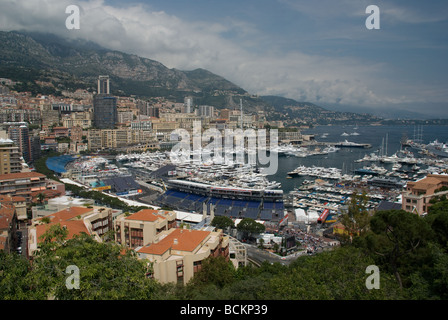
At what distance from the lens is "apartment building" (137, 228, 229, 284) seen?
6352 mm

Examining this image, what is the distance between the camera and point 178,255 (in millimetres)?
6652

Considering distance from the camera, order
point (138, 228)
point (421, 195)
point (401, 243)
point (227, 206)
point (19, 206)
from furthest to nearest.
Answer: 1. point (227, 206)
2. point (19, 206)
3. point (421, 195)
4. point (138, 228)
5. point (401, 243)

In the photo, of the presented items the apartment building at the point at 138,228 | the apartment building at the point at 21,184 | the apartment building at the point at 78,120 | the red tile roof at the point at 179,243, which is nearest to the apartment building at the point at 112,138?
the apartment building at the point at 78,120

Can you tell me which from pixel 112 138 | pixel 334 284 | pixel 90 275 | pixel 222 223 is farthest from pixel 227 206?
pixel 112 138

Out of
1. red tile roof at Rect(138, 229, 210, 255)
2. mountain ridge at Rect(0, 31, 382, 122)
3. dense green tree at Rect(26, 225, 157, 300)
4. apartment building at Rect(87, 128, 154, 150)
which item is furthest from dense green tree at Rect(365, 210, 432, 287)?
mountain ridge at Rect(0, 31, 382, 122)

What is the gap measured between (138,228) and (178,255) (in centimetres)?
218

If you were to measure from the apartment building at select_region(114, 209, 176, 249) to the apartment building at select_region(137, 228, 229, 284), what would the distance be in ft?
3.23

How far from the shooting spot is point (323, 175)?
2533cm

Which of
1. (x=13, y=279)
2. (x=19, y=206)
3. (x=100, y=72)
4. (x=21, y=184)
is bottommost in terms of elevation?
(x=19, y=206)

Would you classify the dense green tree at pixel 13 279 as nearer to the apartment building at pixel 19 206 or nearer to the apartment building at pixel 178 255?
the apartment building at pixel 178 255

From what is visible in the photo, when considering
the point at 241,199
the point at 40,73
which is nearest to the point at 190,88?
the point at 40,73

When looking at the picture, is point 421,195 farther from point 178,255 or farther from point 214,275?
point 178,255
